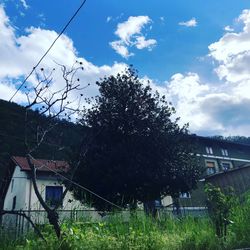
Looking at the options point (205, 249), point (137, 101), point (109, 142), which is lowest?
point (205, 249)

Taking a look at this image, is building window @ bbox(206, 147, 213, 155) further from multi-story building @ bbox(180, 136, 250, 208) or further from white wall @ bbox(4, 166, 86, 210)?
white wall @ bbox(4, 166, 86, 210)

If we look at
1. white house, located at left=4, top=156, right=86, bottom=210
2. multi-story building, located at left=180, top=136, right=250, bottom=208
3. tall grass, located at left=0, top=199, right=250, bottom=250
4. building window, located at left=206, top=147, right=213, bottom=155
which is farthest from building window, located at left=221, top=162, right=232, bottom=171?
tall grass, located at left=0, top=199, right=250, bottom=250

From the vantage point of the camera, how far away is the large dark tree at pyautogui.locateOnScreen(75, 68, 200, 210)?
1482 cm

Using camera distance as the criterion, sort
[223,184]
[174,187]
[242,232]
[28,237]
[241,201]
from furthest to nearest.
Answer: [223,184], [174,187], [241,201], [242,232], [28,237]

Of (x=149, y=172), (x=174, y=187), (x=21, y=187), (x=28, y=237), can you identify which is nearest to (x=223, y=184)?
(x=174, y=187)

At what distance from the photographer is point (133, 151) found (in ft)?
49.4

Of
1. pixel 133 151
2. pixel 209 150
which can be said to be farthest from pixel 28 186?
pixel 209 150

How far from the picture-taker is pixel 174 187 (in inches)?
612

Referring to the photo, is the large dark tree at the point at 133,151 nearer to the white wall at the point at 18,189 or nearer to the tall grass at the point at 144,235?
the tall grass at the point at 144,235

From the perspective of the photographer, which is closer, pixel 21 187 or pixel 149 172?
pixel 149 172

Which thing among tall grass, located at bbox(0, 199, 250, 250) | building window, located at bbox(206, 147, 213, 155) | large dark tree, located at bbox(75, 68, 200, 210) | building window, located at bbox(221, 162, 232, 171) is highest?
building window, located at bbox(206, 147, 213, 155)

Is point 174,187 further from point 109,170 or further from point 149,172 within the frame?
point 109,170

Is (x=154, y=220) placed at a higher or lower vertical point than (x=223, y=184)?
lower

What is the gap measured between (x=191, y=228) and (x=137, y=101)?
10179 millimetres
